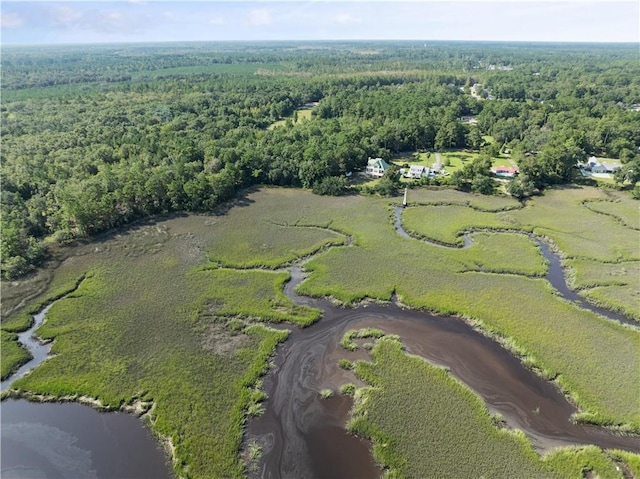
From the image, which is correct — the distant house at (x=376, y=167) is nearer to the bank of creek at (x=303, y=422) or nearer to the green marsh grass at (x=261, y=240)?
the green marsh grass at (x=261, y=240)

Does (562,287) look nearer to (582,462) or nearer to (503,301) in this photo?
(503,301)

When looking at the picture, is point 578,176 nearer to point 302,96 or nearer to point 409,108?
point 409,108

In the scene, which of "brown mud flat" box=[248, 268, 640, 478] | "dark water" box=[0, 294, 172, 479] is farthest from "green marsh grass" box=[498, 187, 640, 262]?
"dark water" box=[0, 294, 172, 479]

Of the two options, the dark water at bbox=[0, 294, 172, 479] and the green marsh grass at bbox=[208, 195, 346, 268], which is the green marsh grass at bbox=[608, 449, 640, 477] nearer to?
the dark water at bbox=[0, 294, 172, 479]

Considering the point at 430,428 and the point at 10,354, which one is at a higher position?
the point at 10,354

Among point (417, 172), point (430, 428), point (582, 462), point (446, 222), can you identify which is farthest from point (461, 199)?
point (430, 428)
